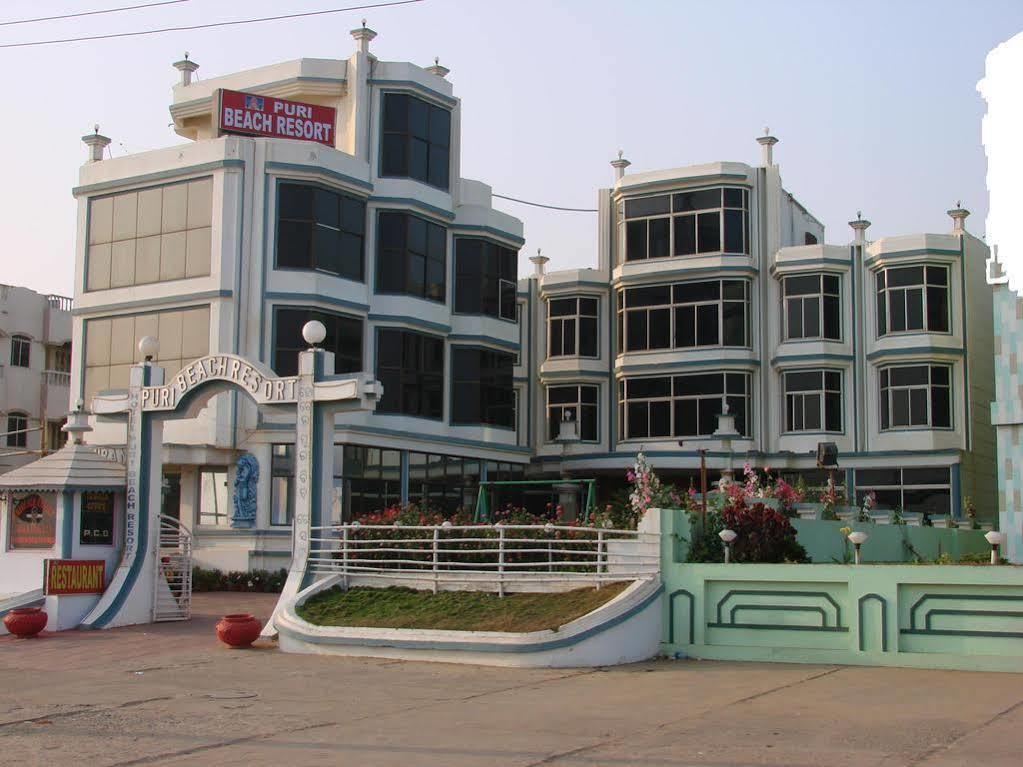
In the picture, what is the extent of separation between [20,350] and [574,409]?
19.5 meters

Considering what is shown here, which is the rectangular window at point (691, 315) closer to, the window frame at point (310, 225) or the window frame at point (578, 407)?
the window frame at point (578, 407)

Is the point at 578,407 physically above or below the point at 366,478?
above

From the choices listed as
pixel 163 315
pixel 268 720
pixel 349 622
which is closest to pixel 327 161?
pixel 163 315

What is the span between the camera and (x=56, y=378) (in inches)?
1740

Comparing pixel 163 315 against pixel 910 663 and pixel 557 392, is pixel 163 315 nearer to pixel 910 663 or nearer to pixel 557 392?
pixel 557 392

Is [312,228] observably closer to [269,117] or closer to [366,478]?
[269,117]

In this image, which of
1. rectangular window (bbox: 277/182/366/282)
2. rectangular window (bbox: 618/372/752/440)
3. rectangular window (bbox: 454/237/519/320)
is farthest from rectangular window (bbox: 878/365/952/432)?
rectangular window (bbox: 277/182/366/282)

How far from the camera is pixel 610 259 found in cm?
4072

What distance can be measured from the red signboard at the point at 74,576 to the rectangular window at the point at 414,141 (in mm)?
15055

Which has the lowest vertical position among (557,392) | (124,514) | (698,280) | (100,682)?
(100,682)

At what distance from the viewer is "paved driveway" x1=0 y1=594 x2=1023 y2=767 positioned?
930cm

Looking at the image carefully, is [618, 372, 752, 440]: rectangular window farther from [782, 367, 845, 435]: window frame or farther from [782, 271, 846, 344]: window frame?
[782, 271, 846, 344]: window frame

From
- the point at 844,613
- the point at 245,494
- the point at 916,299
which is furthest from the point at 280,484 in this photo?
the point at 916,299

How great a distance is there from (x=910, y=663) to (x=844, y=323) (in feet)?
78.0
